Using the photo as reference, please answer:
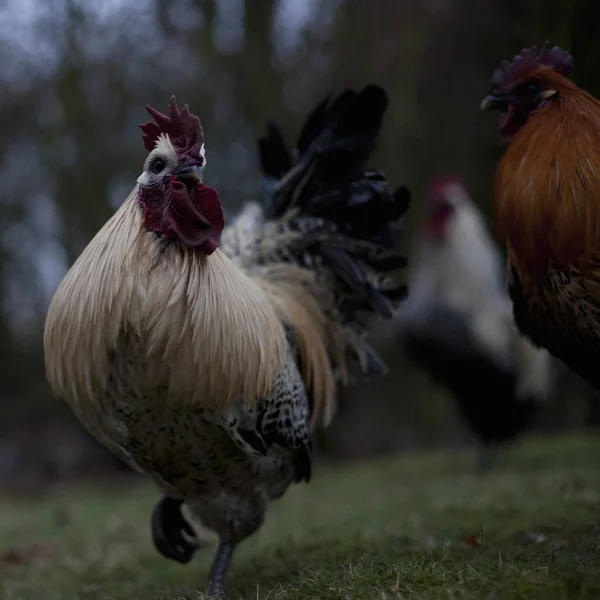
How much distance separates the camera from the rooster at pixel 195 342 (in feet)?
9.62

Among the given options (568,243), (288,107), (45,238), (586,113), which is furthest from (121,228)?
(45,238)

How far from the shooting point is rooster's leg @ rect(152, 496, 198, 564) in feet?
12.8

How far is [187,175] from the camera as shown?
9.75ft

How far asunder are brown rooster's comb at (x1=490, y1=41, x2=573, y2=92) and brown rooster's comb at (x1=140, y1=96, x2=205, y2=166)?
5.08 feet

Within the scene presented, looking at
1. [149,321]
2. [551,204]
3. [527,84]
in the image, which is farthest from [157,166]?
[527,84]

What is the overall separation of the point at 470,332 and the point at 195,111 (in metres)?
5.95

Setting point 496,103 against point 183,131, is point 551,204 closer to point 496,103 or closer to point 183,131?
point 496,103

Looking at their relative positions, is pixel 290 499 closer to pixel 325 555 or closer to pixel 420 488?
pixel 420 488

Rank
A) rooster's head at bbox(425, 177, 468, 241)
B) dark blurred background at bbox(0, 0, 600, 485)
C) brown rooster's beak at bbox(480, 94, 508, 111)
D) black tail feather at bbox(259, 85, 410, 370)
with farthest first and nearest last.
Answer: dark blurred background at bbox(0, 0, 600, 485)
rooster's head at bbox(425, 177, 468, 241)
black tail feather at bbox(259, 85, 410, 370)
brown rooster's beak at bbox(480, 94, 508, 111)

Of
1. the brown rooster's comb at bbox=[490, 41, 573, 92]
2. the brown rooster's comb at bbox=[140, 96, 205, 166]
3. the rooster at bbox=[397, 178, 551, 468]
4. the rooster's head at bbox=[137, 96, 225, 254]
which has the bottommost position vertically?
the rooster at bbox=[397, 178, 551, 468]

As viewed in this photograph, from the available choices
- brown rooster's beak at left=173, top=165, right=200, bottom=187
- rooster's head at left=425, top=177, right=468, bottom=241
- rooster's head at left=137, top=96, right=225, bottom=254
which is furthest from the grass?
rooster's head at left=425, top=177, right=468, bottom=241

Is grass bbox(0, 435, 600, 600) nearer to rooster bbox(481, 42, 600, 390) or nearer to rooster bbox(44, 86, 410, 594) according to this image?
rooster bbox(44, 86, 410, 594)

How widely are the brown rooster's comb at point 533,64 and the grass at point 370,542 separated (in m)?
2.18

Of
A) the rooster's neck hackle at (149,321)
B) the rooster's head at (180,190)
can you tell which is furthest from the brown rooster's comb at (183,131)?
the rooster's neck hackle at (149,321)
